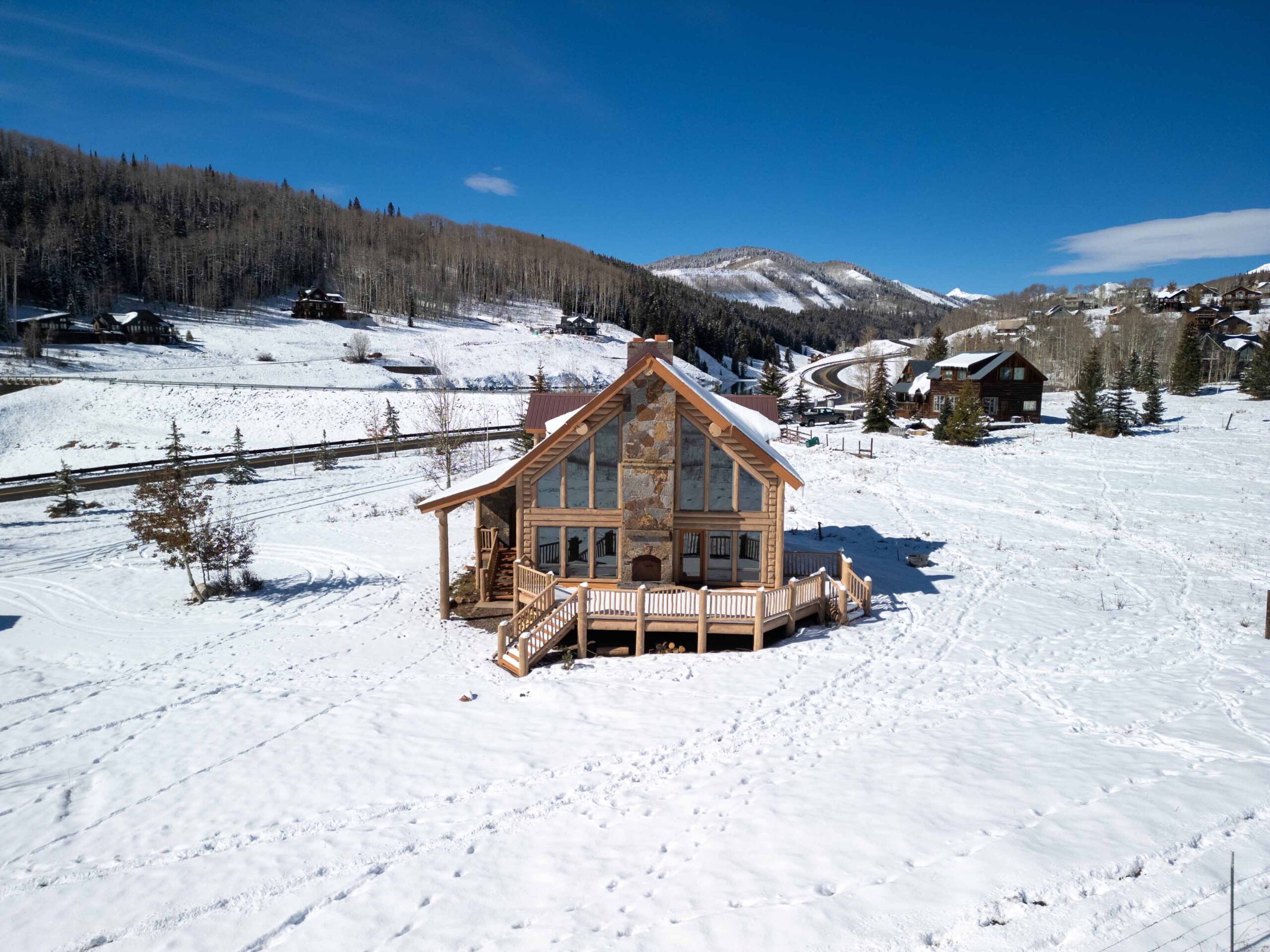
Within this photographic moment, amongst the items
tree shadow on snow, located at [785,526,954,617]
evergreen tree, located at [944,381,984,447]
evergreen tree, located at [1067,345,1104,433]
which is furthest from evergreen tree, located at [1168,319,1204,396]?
tree shadow on snow, located at [785,526,954,617]

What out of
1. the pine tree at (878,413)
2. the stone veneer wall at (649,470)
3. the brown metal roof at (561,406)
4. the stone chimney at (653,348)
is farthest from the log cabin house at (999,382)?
the stone veneer wall at (649,470)

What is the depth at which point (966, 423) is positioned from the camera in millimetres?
48969

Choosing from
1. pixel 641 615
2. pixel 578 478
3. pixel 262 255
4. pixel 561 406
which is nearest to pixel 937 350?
pixel 561 406

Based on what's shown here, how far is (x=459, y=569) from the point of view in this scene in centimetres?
2214

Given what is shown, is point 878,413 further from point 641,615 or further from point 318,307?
point 318,307

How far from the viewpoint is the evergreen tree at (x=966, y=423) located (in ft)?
160

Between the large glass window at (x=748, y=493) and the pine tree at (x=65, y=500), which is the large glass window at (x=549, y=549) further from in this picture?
the pine tree at (x=65, y=500)

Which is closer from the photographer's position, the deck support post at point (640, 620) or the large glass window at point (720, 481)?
the deck support post at point (640, 620)

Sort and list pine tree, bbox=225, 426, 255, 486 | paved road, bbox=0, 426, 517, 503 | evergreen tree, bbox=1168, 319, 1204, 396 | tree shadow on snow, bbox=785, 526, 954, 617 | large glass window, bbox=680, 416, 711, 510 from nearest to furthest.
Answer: large glass window, bbox=680, 416, 711, 510 → tree shadow on snow, bbox=785, 526, 954, 617 → paved road, bbox=0, 426, 517, 503 → pine tree, bbox=225, 426, 255, 486 → evergreen tree, bbox=1168, 319, 1204, 396

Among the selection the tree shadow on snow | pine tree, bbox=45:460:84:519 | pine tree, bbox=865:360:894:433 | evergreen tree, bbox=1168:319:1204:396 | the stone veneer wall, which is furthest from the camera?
evergreen tree, bbox=1168:319:1204:396

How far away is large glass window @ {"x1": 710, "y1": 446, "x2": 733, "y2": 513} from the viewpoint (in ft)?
55.5

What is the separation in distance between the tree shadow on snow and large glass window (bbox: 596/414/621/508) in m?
7.37

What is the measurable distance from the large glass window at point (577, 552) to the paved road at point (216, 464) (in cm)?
2725

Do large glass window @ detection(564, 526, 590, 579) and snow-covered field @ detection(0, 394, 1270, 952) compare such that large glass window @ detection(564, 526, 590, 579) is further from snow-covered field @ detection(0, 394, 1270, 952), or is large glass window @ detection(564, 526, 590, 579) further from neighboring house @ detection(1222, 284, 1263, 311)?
neighboring house @ detection(1222, 284, 1263, 311)
